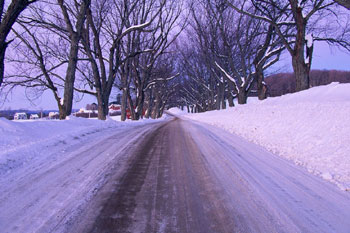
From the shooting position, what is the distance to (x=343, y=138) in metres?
5.02

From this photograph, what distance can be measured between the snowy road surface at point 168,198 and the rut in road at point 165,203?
10 millimetres

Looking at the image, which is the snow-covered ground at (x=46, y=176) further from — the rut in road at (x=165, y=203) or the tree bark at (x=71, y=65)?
the tree bark at (x=71, y=65)

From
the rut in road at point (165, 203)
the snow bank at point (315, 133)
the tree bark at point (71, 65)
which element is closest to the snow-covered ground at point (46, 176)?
the rut in road at point (165, 203)

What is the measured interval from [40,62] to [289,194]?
1592 centimetres

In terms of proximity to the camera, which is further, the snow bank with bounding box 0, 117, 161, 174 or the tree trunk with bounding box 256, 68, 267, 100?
the tree trunk with bounding box 256, 68, 267, 100

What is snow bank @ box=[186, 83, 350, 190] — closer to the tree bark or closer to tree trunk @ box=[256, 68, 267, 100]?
tree trunk @ box=[256, 68, 267, 100]

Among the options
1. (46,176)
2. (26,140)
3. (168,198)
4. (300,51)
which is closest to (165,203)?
(168,198)

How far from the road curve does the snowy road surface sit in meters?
0.01

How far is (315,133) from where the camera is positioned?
5.90 metres

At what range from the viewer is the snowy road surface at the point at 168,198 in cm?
228

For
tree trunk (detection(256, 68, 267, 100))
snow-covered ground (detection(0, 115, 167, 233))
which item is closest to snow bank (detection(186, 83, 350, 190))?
snow-covered ground (detection(0, 115, 167, 233))

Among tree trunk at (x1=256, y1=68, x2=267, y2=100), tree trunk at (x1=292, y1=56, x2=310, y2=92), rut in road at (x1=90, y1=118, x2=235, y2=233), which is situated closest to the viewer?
rut in road at (x1=90, y1=118, x2=235, y2=233)

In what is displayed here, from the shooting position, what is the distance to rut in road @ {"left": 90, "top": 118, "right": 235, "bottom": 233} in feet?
7.37

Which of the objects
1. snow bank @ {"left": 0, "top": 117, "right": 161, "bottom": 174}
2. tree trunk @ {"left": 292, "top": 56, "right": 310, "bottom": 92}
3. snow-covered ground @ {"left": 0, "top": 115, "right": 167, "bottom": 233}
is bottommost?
snow-covered ground @ {"left": 0, "top": 115, "right": 167, "bottom": 233}
